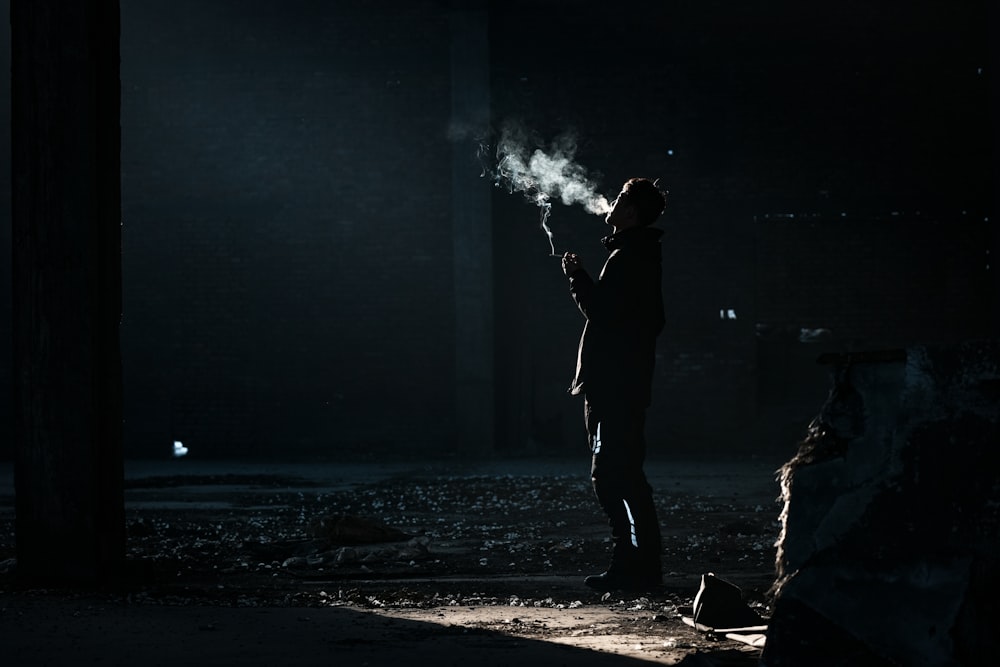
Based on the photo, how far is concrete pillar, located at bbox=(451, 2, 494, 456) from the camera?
12953 millimetres

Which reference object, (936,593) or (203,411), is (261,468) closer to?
(203,411)

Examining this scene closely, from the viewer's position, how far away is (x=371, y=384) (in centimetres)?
1338

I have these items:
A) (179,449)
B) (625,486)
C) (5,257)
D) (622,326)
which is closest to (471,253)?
(179,449)

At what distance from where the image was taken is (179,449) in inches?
535

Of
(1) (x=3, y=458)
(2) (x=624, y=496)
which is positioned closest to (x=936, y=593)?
(2) (x=624, y=496)

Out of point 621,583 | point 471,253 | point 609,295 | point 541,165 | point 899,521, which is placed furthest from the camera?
point 541,165

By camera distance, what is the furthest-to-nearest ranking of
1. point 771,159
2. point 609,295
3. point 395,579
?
point 771,159, point 395,579, point 609,295

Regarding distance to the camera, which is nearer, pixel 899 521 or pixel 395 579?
pixel 899 521

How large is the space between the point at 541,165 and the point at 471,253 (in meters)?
A: 1.79

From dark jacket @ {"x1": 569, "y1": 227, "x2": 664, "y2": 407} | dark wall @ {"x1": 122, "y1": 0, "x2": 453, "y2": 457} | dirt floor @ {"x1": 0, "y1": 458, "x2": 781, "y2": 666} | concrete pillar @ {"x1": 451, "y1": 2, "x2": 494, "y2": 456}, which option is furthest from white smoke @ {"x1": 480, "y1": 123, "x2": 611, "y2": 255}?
dark jacket @ {"x1": 569, "y1": 227, "x2": 664, "y2": 407}

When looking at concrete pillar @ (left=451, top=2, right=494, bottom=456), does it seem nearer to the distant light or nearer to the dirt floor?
the dirt floor

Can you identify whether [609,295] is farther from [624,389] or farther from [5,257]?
[5,257]

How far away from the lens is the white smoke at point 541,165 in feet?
42.8

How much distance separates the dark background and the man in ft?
26.5
